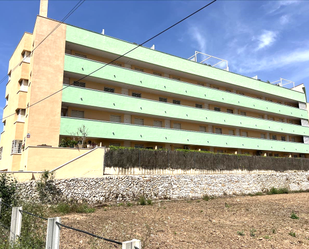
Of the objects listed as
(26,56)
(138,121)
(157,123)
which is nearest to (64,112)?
(26,56)

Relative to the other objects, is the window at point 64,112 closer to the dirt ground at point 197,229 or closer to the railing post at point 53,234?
the dirt ground at point 197,229

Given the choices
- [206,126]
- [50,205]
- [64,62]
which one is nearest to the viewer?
[50,205]

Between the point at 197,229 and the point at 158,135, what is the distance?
16.7 metres

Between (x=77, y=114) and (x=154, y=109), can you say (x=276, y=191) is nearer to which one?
(x=154, y=109)

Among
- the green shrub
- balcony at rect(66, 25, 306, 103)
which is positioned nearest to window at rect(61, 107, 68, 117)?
balcony at rect(66, 25, 306, 103)

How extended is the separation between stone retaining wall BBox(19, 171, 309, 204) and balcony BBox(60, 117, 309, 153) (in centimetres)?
589

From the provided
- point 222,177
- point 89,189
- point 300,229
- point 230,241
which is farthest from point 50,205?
point 222,177

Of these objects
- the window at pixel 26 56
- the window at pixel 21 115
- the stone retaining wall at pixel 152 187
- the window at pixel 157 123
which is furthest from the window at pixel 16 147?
the window at pixel 157 123

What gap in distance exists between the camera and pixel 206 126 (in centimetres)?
3462

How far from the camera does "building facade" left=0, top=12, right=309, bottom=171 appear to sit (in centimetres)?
2145

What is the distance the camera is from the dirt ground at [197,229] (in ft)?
29.5

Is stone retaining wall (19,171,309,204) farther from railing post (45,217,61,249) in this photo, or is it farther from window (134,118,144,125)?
railing post (45,217,61,249)

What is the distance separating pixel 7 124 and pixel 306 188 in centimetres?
3948

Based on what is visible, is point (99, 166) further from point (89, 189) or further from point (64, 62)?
point (64, 62)
